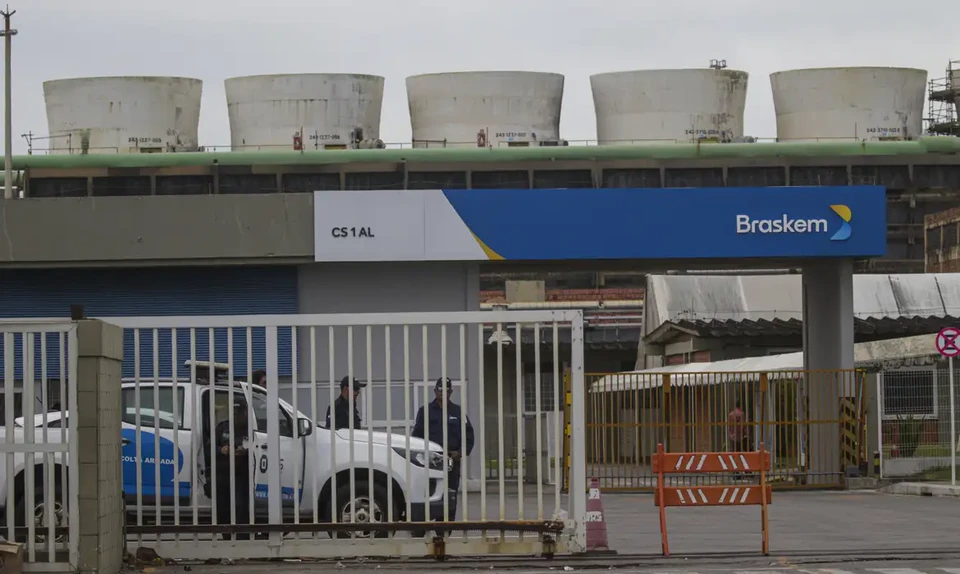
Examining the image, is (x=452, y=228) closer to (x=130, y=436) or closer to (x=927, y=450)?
(x=927, y=450)

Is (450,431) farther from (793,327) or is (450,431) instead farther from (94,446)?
(793,327)

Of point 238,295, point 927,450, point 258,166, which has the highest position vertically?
point 258,166

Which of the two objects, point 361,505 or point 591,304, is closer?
point 361,505

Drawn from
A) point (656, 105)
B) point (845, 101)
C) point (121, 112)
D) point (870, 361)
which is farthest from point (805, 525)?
point (121, 112)

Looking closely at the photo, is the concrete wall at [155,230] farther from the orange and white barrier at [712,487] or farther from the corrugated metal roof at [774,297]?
the corrugated metal roof at [774,297]

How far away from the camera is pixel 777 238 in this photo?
2725 centimetres

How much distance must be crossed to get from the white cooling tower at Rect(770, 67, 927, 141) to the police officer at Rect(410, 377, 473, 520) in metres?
53.5

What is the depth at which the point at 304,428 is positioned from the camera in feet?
45.0

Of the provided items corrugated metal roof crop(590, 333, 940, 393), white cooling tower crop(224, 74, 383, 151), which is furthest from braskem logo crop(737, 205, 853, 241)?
white cooling tower crop(224, 74, 383, 151)

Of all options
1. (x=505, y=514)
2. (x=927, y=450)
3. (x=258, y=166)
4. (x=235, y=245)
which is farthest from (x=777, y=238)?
(x=258, y=166)

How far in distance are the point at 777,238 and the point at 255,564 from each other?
52.6ft

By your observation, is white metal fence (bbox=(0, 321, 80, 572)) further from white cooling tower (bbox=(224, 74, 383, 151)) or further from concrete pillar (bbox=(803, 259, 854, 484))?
white cooling tower (bbox=(224, 74, 383, 151))

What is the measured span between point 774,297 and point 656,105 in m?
11.7

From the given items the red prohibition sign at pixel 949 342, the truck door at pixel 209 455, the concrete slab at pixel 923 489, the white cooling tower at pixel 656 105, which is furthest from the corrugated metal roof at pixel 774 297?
the truck door at pixel 209 455
